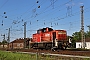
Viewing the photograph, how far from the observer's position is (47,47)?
3216cm

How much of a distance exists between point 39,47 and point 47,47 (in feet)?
9.39

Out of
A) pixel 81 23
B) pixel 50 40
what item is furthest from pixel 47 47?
pixel 81 23

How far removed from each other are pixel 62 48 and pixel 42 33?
568 cm

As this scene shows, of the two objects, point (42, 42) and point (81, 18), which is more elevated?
point (81, 18)

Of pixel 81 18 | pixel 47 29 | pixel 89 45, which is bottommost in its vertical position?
pixel 89 45

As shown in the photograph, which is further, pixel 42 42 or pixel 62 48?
pixel 42 42

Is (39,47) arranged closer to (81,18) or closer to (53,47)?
(53,47)

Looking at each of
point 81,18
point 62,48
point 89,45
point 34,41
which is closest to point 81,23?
point 81,18

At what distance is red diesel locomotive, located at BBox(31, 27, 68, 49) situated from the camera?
29875 millimetres

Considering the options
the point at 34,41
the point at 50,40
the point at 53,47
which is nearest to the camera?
the point at 53,47

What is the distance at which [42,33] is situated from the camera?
3412cm

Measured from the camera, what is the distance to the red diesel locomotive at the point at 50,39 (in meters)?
29.9

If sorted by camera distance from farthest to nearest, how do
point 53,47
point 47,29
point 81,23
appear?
point 81,23
point 47,29
point 53,47

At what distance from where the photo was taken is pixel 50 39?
31797 mm
